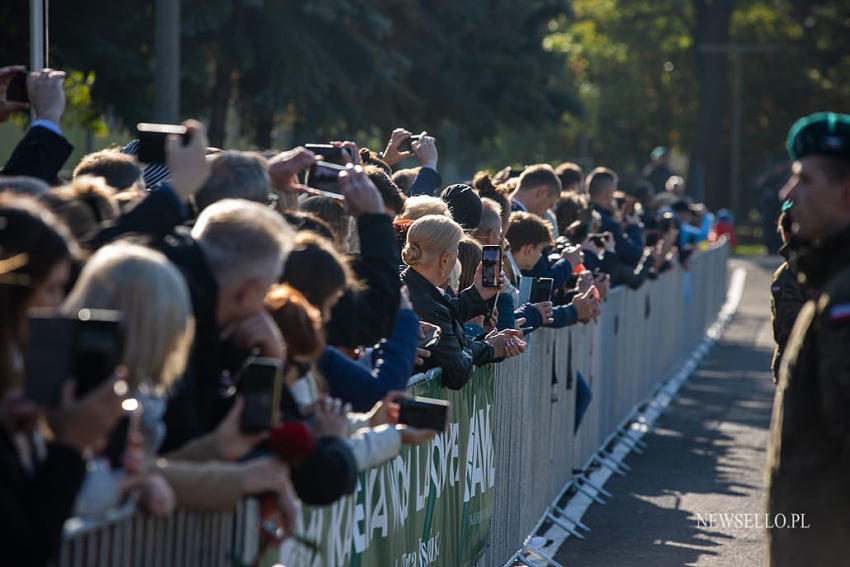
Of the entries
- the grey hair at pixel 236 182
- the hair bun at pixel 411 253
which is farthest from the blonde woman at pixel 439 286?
the grey hair at pixel 236 182

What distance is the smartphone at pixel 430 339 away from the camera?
6.46 m

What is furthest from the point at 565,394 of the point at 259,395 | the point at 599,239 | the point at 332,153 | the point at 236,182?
the point at 259,395

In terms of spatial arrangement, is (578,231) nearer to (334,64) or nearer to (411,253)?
(411,253)

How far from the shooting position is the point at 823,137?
4.41m

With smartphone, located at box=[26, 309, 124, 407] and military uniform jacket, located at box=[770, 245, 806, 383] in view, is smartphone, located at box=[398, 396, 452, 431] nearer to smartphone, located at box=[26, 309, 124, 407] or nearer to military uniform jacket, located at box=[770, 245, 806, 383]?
smartphone, located at box=[26, 309, 124, 407]

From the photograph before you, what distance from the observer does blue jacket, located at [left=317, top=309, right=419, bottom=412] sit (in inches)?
204

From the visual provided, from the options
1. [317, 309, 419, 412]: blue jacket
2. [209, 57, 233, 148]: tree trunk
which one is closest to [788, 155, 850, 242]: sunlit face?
[317, 309, 419, 412]: blue jacket

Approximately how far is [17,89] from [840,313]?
379cm

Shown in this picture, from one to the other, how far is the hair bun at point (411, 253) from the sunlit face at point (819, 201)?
249cm

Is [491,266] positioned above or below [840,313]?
below

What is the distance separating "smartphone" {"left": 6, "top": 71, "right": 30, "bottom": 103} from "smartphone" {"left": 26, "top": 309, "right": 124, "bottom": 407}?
11.2ft

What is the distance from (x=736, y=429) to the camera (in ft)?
45.9

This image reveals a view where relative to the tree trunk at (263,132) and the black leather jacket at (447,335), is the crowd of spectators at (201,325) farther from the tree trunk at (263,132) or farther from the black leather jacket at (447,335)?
the tree trunk at (263,132)

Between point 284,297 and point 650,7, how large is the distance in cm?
5943
